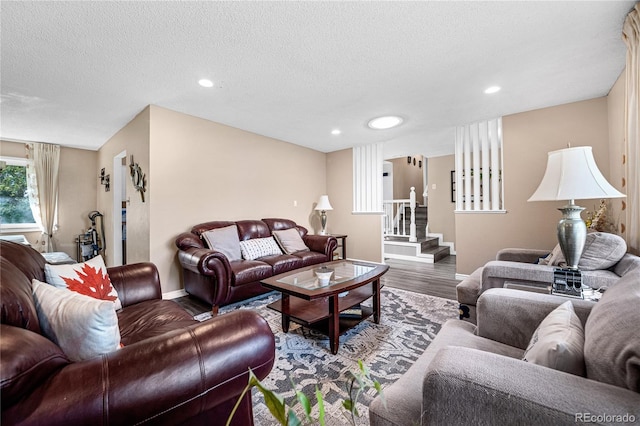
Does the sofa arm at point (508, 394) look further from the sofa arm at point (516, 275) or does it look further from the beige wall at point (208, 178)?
the beige wall at point (208, 178)

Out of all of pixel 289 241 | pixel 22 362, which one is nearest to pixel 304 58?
pixel 22 362

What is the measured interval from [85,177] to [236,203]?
13.0 ft

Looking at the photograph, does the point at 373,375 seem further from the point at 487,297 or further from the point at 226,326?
the point at 226,326

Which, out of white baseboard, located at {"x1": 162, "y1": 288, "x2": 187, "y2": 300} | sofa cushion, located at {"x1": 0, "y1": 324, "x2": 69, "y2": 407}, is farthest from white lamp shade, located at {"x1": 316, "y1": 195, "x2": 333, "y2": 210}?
sofa cushion, located at {"x1": 0, "y1": 324, "x2": 69, "y2": 407}

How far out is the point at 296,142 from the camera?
4.95 m

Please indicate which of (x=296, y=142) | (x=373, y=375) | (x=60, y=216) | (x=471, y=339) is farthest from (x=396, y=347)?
(x=60, y=216)

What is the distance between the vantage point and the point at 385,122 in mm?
3750

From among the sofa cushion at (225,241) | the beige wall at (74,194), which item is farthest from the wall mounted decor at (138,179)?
the beige wall at (74,194)

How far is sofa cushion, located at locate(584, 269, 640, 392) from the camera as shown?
64 centimetres

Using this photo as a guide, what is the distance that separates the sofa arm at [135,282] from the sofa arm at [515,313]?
220cm

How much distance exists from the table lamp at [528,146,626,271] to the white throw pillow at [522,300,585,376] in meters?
0.92

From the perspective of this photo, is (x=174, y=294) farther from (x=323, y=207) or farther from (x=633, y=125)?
(x=633, y=125)

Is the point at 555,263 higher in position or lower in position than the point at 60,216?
lower

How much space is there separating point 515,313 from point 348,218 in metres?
4.25
